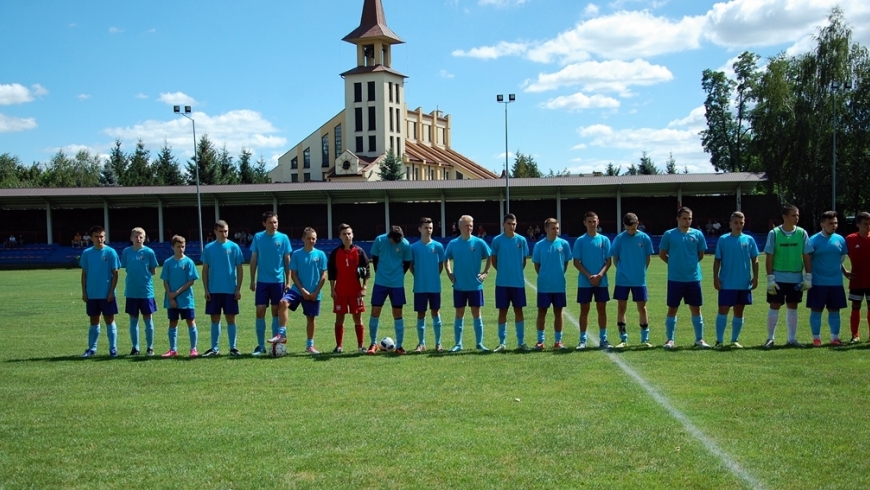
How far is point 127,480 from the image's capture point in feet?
16.7

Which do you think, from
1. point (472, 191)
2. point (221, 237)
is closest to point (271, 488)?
point (221, 237)

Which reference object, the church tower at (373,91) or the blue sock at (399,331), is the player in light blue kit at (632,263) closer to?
the blue sock at (399,331)

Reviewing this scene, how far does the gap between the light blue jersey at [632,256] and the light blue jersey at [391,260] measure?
278 cm

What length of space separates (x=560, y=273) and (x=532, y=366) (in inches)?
71.4

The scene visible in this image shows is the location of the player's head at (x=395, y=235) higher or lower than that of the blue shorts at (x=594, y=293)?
higher

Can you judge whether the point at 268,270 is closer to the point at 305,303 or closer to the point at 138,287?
the point at 305,303

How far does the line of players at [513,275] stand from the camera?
32.9 ft

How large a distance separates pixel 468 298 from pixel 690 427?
14.8ft

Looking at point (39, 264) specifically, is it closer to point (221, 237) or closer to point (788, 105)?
point (221, 237)

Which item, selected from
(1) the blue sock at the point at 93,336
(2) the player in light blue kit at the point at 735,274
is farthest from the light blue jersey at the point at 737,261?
(1) the blue sock at the point at 93,336

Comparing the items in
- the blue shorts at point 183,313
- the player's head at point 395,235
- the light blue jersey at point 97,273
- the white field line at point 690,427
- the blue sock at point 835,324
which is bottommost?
the white field line at point 690,427

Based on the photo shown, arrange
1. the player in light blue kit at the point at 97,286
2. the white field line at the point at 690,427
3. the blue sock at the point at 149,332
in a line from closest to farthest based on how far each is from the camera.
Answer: the white field line at the point at 690,427, the blue sock at the point at 149,332, the player in light blue kit at the point at 97,286

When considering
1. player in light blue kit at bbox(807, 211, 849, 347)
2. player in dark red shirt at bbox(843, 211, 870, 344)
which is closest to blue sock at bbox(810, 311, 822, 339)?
player in light blue kit at bbox(807, 211, 849, 347)

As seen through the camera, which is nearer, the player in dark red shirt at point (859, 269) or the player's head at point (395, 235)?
the player's head at point (395, 235)
